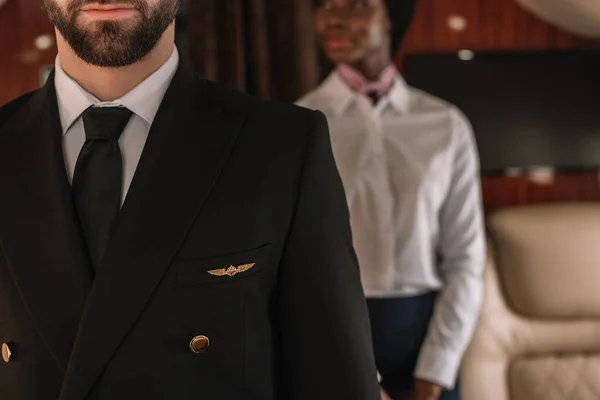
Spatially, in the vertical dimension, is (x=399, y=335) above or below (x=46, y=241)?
below

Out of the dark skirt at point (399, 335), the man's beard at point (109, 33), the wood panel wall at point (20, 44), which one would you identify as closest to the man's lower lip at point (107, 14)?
the man's beard at point (109, 33)

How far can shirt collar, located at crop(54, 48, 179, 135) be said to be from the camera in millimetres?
741

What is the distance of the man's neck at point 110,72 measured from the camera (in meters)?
0.73

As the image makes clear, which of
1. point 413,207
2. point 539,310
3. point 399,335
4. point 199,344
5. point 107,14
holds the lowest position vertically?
point 539,310

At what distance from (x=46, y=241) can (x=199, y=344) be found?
193mm

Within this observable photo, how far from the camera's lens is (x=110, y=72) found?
0.73 meters

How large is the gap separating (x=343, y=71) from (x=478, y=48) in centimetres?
63

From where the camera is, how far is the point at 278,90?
1.79m

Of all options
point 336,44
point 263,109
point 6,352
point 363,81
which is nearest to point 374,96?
point 363,81

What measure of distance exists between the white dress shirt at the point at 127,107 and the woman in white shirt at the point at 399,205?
0.78 m

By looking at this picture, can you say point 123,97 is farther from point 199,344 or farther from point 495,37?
point 495,37

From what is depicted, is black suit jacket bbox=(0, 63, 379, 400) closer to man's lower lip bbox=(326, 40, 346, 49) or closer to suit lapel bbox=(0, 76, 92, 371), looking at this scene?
suit lapel bbox=(0, 76, 92, 371)

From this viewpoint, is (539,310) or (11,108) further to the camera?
(539,310)

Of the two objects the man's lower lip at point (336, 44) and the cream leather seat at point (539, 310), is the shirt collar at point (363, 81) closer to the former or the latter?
the man's lower lip at point (336, 44)
